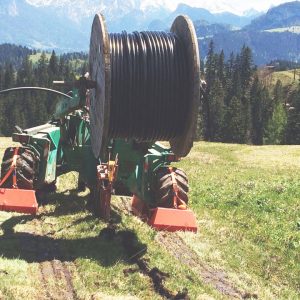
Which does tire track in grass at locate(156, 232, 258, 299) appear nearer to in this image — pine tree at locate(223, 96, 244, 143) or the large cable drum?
the large cable drum

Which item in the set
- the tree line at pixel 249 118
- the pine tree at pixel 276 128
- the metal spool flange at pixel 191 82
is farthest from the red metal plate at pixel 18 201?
the pine tree at pixel 276 128

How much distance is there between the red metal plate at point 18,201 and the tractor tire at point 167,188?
2783 mm

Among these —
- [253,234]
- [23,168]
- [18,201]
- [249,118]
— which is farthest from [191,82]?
[249,118]

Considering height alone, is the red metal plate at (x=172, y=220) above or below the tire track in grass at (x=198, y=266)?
above

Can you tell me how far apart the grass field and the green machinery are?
61cm

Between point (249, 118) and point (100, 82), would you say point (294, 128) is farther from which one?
point (100, 82)

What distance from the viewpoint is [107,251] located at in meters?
10.3

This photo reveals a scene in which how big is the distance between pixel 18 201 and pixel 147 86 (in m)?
3.78

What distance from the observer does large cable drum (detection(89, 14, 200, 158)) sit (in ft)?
33.5

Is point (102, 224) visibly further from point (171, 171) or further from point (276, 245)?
point (276, 245)

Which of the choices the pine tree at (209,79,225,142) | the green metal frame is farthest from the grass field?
the pine tree at (209,79,225,142)

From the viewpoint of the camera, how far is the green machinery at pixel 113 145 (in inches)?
403

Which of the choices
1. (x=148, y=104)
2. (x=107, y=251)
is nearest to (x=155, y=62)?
(x=148, y=104)

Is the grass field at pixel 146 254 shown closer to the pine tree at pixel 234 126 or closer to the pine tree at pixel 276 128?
the pine tree at pixel 234 126
